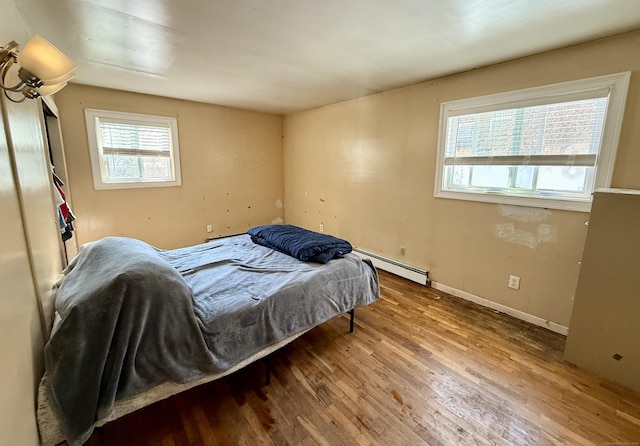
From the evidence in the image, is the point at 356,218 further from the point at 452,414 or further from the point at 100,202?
the point at 100,202

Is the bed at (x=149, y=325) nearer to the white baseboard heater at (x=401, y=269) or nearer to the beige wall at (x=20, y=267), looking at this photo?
the beige wall at (x=20, y=267)

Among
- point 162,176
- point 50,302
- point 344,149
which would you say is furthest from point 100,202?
point 344,149

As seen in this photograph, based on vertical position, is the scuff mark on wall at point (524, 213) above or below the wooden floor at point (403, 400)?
above

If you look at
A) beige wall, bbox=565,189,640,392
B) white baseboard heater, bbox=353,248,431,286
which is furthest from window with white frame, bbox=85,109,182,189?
beige wall, bbox=565,189,640,392

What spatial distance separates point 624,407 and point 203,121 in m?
5.04

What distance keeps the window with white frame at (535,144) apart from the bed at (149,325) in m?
1.81

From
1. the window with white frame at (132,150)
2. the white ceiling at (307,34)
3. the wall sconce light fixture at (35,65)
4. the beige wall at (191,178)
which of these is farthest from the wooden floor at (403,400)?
the window with white frame at (132,150)

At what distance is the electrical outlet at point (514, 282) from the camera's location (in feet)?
8.08

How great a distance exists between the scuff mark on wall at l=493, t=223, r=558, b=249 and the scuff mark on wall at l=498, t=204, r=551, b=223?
71 mm

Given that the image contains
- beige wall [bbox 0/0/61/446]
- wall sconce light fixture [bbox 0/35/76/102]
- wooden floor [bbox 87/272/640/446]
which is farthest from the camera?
wooden floor [bbox 87/272/640/446]

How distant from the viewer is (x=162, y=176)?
3764 millimetres

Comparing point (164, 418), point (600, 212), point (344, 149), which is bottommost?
point (164, 418)

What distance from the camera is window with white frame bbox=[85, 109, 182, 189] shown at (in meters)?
3.23

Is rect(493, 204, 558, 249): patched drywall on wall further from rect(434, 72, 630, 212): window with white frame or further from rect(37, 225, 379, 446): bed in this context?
rect(37, 225, 379, 446): bed
